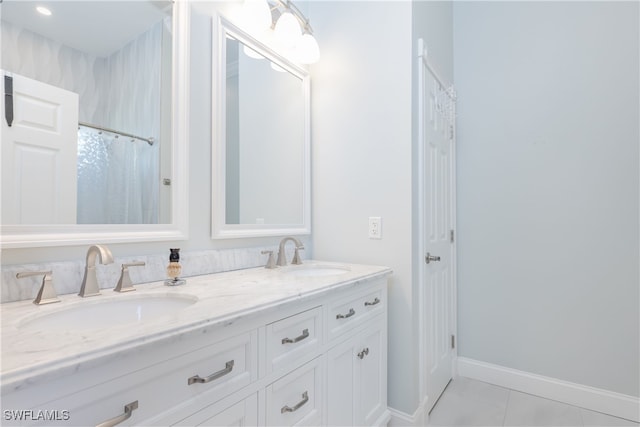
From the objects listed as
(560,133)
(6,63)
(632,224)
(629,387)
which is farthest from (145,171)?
(629,387)

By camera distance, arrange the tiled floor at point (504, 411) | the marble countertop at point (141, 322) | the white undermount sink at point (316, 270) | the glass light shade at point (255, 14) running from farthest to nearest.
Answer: the tiled floor at point (504, 411) < the white undermount sink at point (316, 270) < the glass light shade at point (255, 14) < the marble countertop at point (141, 322)

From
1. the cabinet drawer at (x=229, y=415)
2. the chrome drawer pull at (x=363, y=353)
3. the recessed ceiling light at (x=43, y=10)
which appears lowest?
the chrome drawer pull at (x=363, y=353)

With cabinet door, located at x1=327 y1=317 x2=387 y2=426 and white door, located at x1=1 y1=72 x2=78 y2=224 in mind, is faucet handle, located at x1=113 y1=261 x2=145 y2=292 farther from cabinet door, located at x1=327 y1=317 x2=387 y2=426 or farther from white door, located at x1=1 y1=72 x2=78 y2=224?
cabinet door, located at x1=327 y1=317 x2=387 y2=426

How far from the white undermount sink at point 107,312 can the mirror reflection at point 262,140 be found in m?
0.51

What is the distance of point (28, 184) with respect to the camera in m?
0.91

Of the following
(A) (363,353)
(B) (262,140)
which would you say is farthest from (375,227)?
(B) (262,140)

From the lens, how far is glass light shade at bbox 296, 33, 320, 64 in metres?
1.72

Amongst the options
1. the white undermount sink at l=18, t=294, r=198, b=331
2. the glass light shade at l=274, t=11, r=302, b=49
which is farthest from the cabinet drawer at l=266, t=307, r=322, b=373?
the glass light shade at l=274, t=11, r=302, b=49

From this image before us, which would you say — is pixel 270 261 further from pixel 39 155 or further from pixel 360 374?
pixel 39 155

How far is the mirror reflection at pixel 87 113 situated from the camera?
91 cm

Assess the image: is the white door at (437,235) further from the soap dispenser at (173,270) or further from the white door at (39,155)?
the white door at (39,155)

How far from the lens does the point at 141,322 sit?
0.68 m

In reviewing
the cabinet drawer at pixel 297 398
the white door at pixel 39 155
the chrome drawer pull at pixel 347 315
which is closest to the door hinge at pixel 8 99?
the white door at pixel 39 155

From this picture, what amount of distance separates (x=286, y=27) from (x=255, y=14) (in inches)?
7.5
